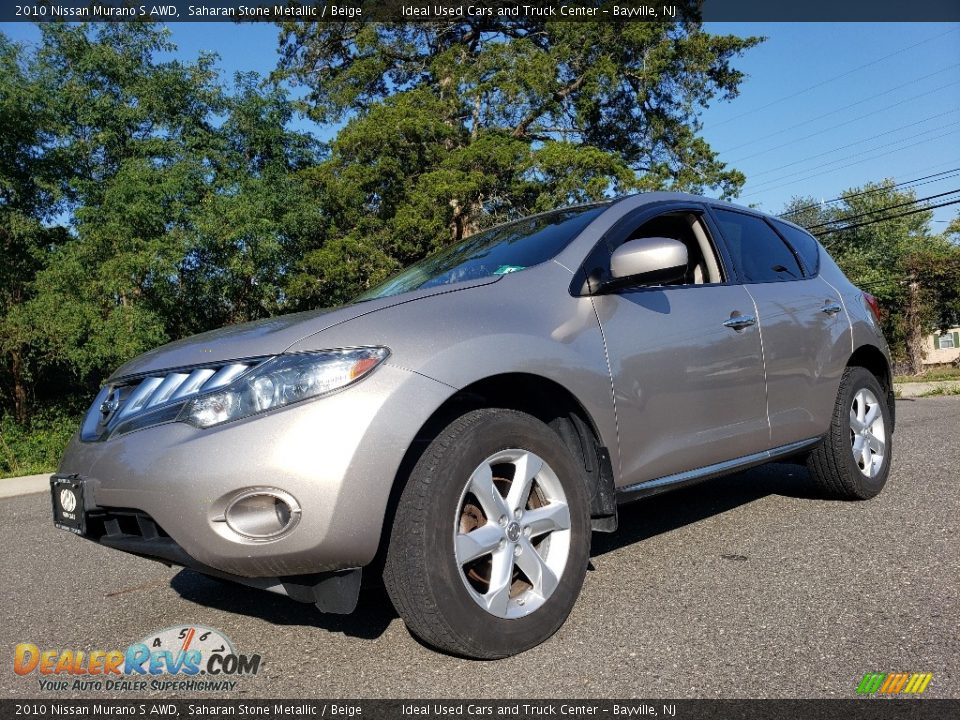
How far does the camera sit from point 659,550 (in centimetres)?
367

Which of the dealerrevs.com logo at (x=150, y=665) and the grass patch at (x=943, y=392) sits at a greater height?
the dealerrevs.com logo at (x=150, y=665)

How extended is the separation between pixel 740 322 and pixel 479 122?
A: 1798 centimetres

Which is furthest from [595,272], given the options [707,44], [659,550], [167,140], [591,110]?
[707,44]

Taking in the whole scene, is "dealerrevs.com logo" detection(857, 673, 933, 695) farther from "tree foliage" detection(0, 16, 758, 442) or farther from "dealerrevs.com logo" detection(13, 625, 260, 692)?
"tree foliage" detection(0, 16, 758, 442)

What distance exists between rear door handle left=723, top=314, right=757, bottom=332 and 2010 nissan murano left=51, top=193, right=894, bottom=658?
0.01 meters

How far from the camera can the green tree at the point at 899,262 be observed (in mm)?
25250

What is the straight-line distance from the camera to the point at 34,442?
12.6 metres

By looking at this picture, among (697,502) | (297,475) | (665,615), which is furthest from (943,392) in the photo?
(297,475)

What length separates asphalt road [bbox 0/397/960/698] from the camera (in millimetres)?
A: 2330

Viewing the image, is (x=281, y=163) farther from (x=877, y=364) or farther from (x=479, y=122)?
(x=877, y=364)

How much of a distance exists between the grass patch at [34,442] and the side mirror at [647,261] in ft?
34.4

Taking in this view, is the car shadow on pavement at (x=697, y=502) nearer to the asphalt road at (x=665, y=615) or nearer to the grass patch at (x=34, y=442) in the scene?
the asphalt road at (x=665, y=615)

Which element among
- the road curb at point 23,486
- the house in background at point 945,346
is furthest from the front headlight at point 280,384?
the house in background at point 945,346

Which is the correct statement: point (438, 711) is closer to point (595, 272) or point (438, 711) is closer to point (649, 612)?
point (649, 612)
